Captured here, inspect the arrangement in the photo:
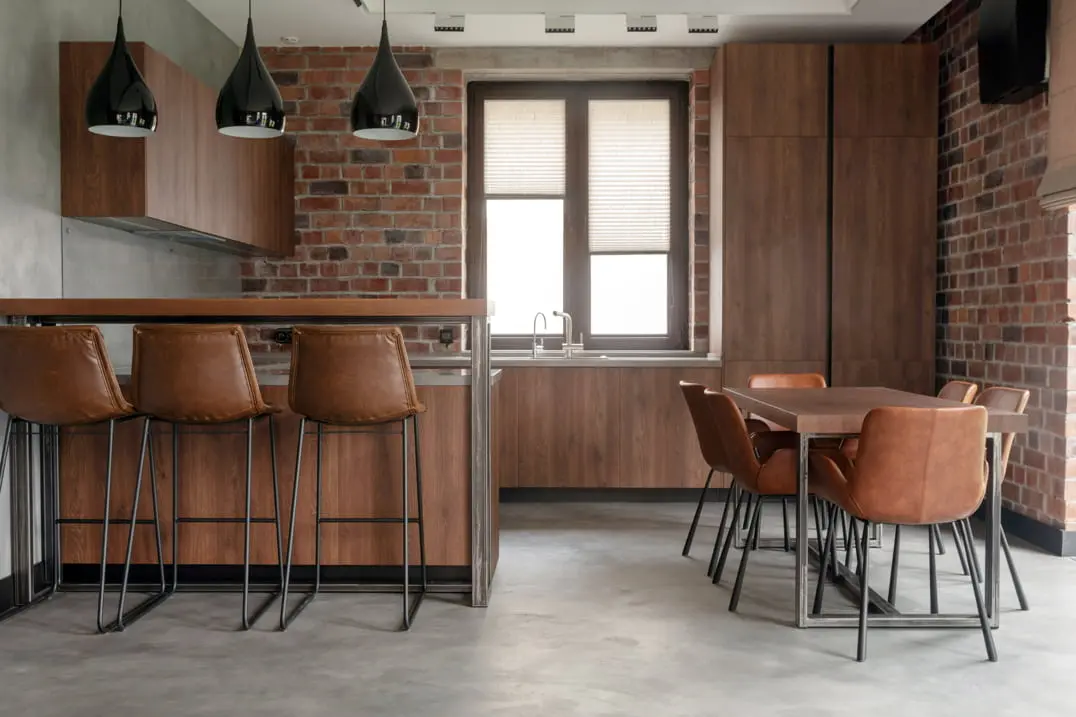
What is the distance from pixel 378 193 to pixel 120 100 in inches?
111

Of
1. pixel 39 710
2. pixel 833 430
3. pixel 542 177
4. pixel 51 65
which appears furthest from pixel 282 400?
pixel 542 177

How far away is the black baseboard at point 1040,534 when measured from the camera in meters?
4.72

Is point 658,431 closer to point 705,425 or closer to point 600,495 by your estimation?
point 600,495

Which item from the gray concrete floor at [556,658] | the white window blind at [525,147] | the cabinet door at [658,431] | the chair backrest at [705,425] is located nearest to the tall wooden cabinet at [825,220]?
the cabinet door at [658,431]

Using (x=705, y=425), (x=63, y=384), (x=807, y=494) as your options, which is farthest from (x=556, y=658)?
(x=63, y=384)

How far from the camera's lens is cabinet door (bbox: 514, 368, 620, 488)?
610 centimetres

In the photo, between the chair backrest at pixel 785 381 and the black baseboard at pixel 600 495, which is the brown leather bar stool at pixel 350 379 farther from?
the black baseboard at pixel 600 495

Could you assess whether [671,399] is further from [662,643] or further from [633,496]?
[662,643]

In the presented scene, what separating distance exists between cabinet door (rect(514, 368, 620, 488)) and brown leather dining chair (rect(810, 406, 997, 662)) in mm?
2836

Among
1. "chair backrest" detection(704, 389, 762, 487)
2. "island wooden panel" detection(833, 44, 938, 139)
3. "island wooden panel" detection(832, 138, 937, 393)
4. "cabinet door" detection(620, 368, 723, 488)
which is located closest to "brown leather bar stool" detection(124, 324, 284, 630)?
"chair backrest" detection(704, 389, 762, 487)

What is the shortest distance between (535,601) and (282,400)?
1338 millimetres

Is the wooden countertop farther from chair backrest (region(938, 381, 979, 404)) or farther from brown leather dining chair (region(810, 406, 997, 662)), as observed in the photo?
chair backrest (region(938, 381, 979, 404))

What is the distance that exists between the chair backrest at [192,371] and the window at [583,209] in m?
3.20

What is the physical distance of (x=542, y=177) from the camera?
22.2ft
